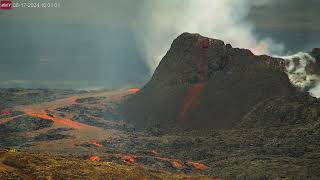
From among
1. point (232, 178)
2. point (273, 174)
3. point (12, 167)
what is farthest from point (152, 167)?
point (12, 167)

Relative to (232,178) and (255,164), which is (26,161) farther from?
(255,164)

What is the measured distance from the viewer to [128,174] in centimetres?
16288

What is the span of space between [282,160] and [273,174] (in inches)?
712

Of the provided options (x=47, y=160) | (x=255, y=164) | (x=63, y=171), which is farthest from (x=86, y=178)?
(x=255, y=164)

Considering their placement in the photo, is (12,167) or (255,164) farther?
(255,164)

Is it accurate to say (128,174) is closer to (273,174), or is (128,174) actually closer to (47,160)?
(47,160)

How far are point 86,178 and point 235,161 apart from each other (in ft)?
215

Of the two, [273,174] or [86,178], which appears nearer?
[86,178]

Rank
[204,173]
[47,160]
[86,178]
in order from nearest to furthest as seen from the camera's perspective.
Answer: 1. [86,178]
2. [47,160]
3. [204,173]

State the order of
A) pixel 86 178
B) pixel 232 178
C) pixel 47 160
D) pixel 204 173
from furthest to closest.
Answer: pixel 204 173
pixel 232 178
pixel 47 160
pixel 86 178

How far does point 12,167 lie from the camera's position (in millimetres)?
153625

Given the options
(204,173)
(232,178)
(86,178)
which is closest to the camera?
(86,178)

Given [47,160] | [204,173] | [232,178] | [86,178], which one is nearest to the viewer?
[86,178]

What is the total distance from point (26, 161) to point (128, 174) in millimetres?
28889
